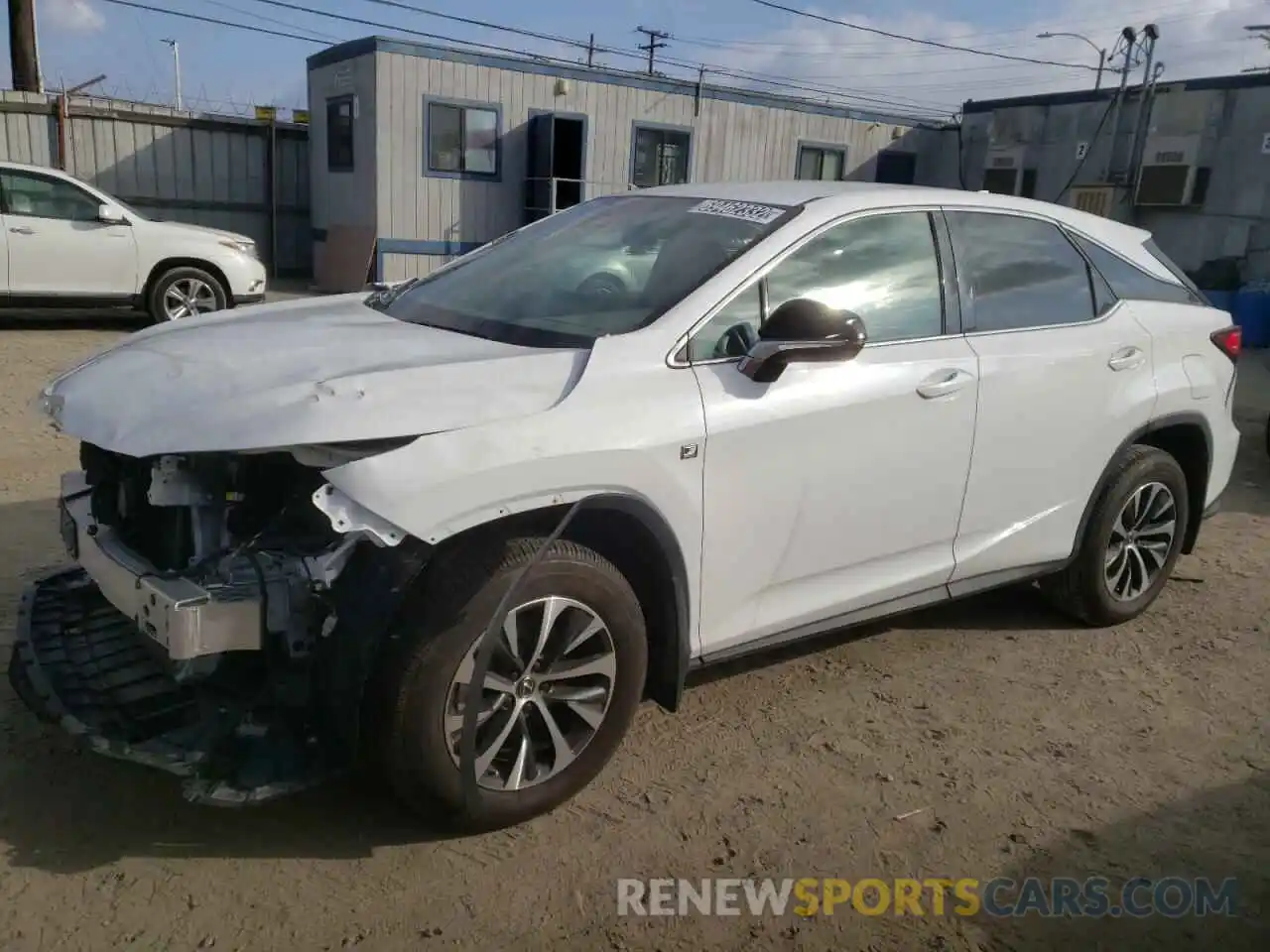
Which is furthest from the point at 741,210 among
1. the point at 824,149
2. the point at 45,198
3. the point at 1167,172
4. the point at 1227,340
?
the point at 824,149

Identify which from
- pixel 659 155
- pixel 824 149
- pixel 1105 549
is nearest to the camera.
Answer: pixel 1105 549

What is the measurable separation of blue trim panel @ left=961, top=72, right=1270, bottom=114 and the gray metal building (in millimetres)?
19

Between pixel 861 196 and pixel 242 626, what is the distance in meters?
2.51

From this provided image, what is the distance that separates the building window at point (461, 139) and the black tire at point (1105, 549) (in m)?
13.7

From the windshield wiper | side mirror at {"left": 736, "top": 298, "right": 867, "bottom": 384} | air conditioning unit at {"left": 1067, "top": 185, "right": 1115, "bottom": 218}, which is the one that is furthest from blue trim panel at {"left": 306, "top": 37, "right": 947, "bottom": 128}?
side mirror at {"left": 736, "top": 298, "right": 867, "bottom": 384}

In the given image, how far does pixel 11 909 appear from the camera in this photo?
2512mm

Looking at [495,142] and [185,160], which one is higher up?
[495,142]

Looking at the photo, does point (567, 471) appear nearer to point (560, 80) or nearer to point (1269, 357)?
point (1269, 357)

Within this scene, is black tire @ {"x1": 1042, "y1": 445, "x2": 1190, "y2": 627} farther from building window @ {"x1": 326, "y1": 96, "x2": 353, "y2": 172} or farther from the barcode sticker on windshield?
building window @ {"x1": 326, "y1": 96, "x2": 353, "y2": 172}

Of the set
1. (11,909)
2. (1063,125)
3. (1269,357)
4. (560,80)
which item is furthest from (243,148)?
(11,909)

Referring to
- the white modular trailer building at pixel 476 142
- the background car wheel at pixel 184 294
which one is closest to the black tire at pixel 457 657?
the background car wheel at pixel 184 294

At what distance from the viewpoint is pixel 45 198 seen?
10672mm

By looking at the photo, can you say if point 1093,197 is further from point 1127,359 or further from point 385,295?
point 385,295

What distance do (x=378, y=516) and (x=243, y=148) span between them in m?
17.2
